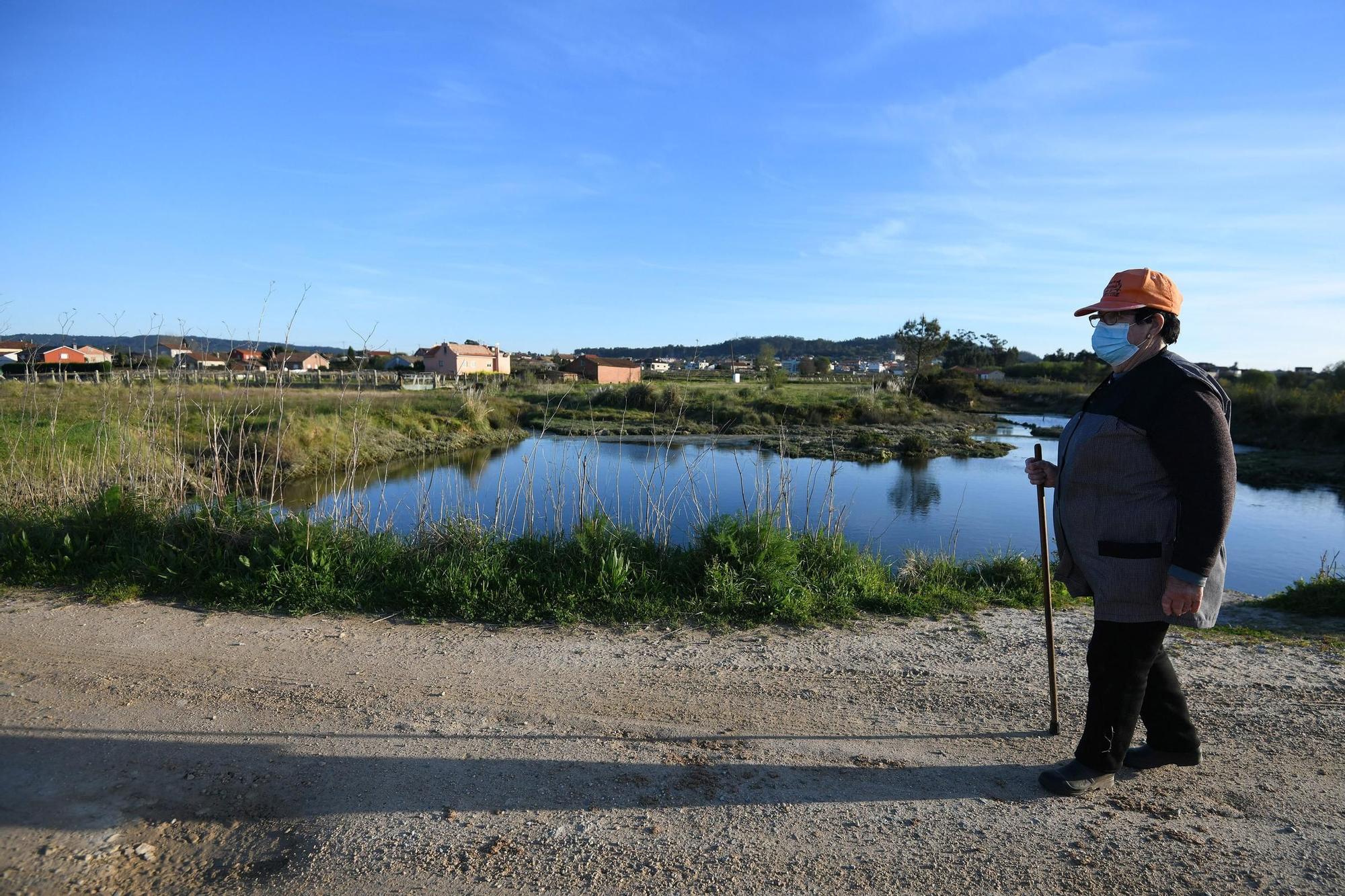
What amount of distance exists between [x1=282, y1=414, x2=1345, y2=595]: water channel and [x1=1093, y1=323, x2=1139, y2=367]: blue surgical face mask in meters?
3.33

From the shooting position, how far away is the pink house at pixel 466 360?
57125mm

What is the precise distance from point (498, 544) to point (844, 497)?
14739 millimetres

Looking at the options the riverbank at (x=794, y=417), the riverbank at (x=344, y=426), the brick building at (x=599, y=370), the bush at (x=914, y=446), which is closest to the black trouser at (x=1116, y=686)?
the riverbank at (x=344, y=426)

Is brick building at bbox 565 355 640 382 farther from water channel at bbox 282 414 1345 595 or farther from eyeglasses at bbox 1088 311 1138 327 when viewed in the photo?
eyeglasses at bbox 1088 311 1138 327

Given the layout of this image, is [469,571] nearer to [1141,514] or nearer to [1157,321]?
[1141,514]

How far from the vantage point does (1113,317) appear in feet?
10.3

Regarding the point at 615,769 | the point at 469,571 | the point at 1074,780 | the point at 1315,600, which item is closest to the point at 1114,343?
the point at 1074,780

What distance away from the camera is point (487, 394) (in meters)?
39.7

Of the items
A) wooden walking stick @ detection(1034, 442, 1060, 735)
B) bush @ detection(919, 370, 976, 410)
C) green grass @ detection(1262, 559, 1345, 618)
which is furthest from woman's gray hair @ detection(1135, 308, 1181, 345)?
bush @ detection(919, 370, 976, 410)

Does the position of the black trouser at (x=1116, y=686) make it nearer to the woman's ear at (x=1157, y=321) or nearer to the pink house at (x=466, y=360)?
the woman's ear at (x=1157, y=321)

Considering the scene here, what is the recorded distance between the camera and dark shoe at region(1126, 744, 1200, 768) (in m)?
3.26

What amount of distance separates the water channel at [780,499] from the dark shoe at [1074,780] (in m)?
A: 3.40

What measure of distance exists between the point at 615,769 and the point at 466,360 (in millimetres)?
60027

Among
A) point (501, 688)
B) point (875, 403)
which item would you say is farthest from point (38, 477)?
point (875, 403)
